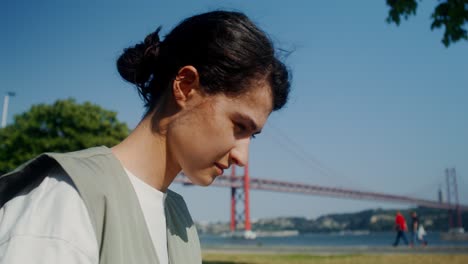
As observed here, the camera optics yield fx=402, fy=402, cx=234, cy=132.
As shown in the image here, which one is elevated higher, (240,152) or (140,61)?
(140,61)

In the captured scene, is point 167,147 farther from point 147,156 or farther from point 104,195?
point 104,195

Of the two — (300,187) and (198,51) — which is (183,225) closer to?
(198,51)

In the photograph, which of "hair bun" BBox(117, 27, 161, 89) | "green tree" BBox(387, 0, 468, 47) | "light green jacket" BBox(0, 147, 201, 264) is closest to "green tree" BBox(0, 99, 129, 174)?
"green tree" BBox(387, 0, 468, 47)

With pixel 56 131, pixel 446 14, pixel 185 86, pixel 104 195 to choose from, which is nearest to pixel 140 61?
pixel 185 86

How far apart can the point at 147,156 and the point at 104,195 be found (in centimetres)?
24

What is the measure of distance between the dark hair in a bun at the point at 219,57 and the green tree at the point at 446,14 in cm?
367

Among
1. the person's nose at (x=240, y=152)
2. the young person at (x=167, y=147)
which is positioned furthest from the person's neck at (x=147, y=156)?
the person's nose at (x=240, y=152)

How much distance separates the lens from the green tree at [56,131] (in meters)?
11.4

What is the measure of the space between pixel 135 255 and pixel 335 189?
30839mm

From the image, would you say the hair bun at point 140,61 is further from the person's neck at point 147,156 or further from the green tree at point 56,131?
the green tree at point 56,131

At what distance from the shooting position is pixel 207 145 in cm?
95

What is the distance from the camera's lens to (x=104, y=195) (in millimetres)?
698

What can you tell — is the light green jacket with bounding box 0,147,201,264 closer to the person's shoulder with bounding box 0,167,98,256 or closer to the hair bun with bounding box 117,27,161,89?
the person's shoulder with bounding box 0,167,98,256

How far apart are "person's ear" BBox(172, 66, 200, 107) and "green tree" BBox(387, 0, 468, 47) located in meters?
3.87
